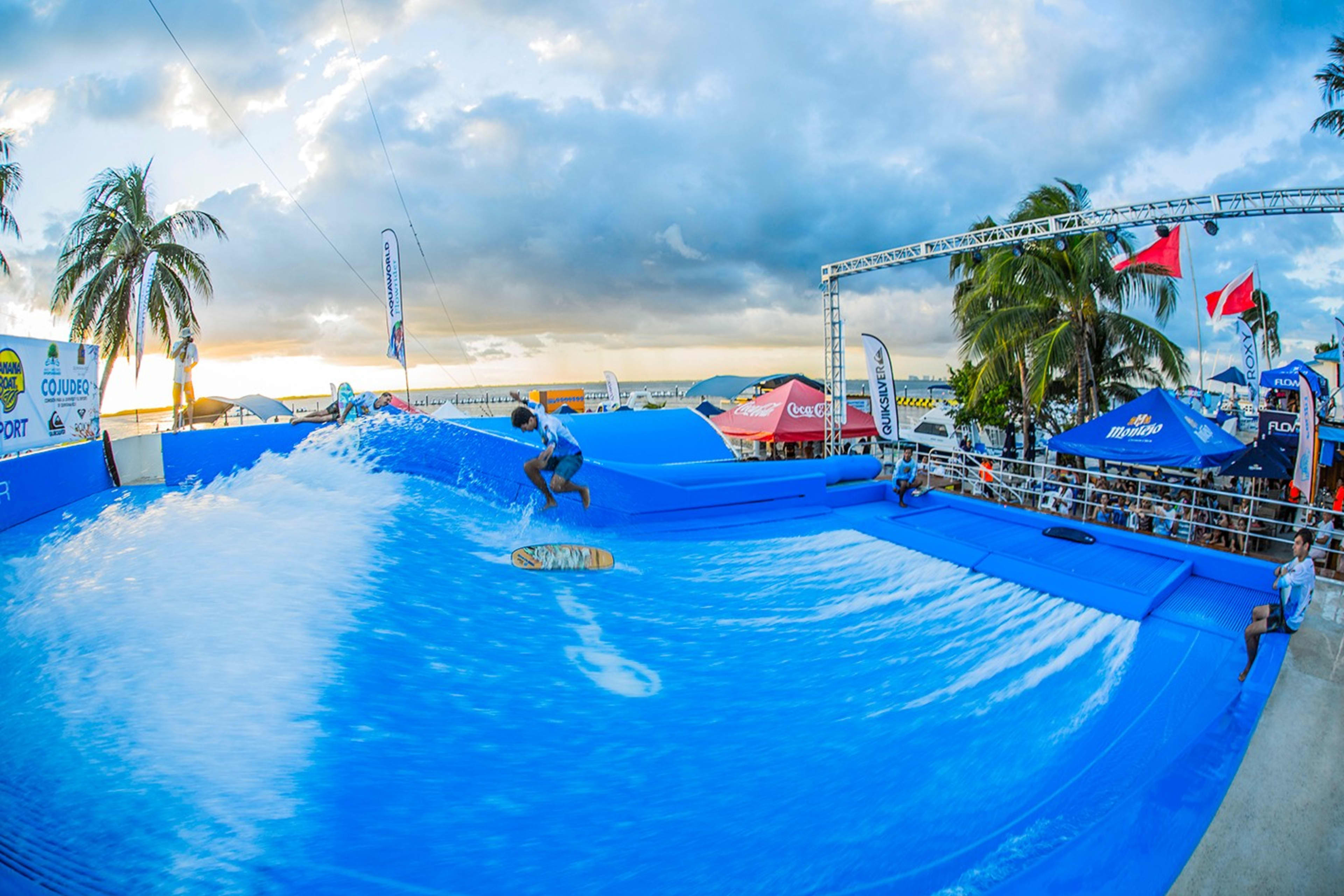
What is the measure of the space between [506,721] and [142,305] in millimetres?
15966

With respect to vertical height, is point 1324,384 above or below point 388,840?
above

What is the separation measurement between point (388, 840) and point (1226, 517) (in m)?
12.0

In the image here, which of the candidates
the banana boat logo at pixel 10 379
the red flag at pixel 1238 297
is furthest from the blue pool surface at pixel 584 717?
the red flag at pixel 1238 297

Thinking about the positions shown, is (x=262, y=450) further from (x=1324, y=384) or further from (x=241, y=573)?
(x=1324, y=384)

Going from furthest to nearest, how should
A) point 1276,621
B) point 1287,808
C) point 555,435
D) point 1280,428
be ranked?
point 1280,428
point 555,435
point 1276,621
point 1287,808

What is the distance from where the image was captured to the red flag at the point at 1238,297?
16.0 meters

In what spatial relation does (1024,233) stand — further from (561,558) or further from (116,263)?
(116,263)

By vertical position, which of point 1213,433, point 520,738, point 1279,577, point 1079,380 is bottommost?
point 520,738

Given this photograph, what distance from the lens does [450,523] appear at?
317 inches

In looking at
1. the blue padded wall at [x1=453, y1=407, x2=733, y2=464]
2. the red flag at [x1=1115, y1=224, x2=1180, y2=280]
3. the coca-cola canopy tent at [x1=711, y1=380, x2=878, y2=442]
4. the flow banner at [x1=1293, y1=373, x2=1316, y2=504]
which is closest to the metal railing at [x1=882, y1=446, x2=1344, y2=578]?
the flow banner at [x1=1293, y1=373, x2=1316, y2=504]

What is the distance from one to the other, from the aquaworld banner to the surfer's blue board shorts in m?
8.46

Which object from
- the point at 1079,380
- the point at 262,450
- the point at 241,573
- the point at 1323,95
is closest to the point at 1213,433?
the point at 1079,380

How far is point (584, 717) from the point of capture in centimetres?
416

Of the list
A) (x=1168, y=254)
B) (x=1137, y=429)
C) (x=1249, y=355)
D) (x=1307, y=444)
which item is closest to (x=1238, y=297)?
(x=1249, y=355)
